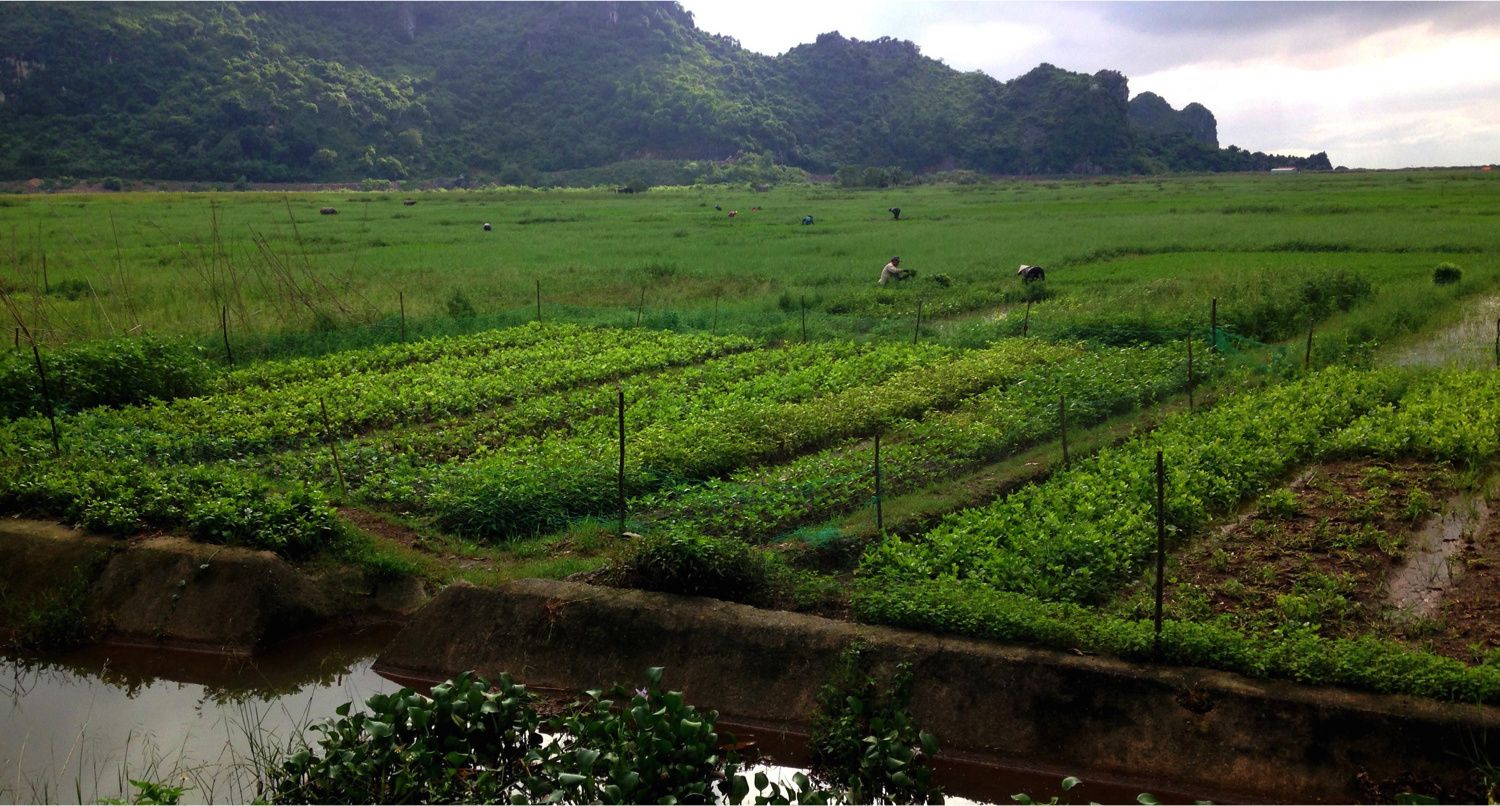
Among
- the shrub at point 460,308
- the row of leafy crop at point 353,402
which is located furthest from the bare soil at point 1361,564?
the shrub at point 460,308

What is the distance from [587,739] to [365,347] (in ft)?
41.7

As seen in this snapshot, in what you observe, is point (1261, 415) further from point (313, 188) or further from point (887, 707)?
point (313, 188)

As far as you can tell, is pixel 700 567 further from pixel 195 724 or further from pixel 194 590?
pixel 194 590

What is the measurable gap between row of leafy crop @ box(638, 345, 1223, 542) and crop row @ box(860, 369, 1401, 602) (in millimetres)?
878

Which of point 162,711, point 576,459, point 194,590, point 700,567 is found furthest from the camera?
point 576,459

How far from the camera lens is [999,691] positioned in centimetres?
556

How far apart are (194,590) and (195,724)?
4.72 ft

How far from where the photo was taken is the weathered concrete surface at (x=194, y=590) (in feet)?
23.0

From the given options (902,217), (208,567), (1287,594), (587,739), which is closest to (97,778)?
(208,567)

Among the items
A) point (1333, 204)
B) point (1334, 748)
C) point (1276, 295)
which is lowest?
point (1334, 748)

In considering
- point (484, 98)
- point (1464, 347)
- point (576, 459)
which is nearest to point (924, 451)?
point (576, 459)

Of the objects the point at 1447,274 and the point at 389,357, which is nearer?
the point at 389,357

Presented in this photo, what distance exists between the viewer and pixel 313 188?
75.0 meters

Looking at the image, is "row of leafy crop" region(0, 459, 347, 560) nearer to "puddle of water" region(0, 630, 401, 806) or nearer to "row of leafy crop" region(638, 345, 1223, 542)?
"puddle of water" region(0, 630, 401, 806)
